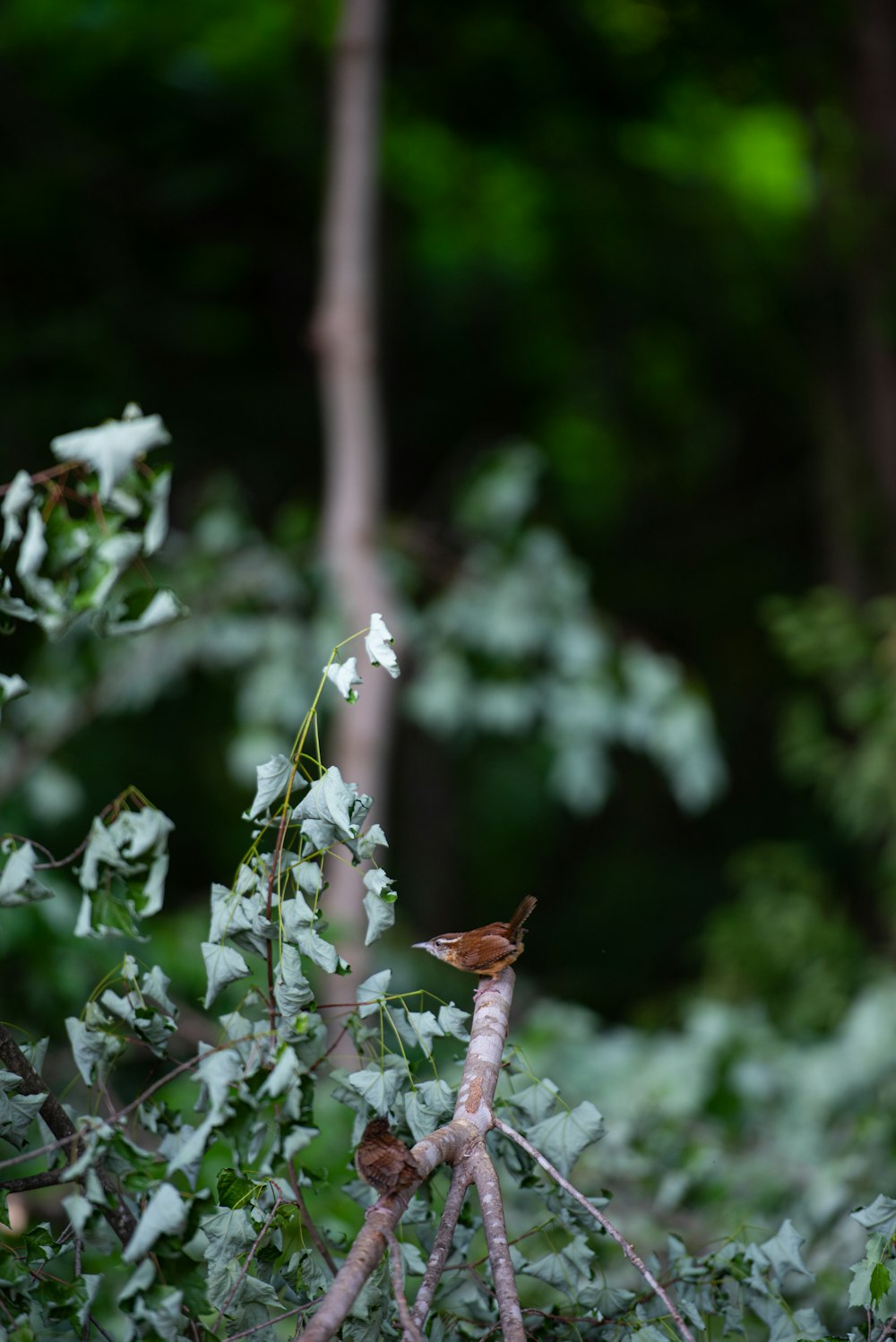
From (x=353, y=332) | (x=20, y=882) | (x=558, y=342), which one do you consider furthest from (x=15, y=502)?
(x=558, y=342)

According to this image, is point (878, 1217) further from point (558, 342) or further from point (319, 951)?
point (558, 342)

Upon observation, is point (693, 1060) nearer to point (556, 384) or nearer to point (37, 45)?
point (556, 384)

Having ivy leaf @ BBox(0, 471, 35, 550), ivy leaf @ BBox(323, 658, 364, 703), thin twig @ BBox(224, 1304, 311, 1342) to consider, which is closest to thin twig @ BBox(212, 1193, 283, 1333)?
thin twig @ BBox(224, 1304, 311, 1342)

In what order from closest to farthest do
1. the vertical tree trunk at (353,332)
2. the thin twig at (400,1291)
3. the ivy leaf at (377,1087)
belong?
1. the thin twig at (400,1291)
2. the ivy leaf at (377,1087)
3. the vertical tree trunk at (353,332)

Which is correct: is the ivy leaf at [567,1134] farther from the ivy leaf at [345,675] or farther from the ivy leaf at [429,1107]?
the ivy leaf at [345,675]

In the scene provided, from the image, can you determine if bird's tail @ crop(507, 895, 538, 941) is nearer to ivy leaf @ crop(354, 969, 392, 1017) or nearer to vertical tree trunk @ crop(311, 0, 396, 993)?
ivy leaf @ crop(354, 969, 392, 1017)

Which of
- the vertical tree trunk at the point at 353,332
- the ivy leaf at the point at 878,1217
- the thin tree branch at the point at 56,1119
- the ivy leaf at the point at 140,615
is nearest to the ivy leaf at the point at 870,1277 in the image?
the ivy leaf at the point at 878,1217
